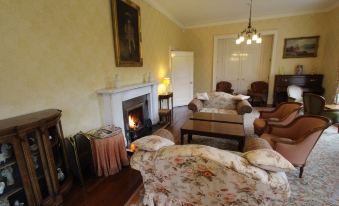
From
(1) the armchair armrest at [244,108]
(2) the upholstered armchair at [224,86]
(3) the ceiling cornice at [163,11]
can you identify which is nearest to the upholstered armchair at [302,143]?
(1) the armchair armrest at [244,108]

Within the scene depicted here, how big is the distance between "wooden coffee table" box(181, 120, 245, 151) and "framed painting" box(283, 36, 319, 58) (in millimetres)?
4432

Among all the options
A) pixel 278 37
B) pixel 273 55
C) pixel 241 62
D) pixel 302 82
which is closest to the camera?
pixel 302 82

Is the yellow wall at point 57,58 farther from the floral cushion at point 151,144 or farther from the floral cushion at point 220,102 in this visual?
the floral cushion at point 220,102

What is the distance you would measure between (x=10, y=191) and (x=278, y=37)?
23.8ft

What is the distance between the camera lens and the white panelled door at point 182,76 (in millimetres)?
5902

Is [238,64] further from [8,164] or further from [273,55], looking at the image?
[8,164]

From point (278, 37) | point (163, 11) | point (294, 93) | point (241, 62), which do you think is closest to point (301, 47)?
point (278, 37)

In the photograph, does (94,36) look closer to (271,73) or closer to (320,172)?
(320,172)

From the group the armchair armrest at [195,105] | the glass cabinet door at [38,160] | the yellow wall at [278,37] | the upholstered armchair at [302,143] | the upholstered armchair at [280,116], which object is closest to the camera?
the glass cabinet door at [38,160]

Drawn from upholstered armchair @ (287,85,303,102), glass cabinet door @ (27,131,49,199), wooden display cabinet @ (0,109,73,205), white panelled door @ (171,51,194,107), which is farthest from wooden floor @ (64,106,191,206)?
upholstered armchair @ (287,85,303,102)

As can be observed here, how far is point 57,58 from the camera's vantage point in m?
2.09

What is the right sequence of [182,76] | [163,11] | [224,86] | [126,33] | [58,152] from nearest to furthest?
[58,152] < [126,33] < [163,11] < [182,76] < [224,86]

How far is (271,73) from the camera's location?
5.95 m

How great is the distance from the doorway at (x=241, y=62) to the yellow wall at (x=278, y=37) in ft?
0.87
